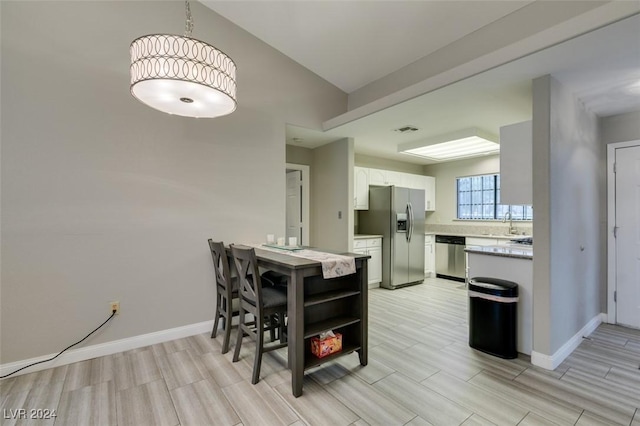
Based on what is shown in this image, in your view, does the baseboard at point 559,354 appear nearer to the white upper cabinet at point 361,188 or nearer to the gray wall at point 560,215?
the gray wall at point 560,215

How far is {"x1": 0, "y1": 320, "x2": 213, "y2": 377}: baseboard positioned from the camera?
2.35 meters

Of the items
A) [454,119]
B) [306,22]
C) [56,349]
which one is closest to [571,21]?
[454,119]

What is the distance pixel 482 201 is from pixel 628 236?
242 centimetres

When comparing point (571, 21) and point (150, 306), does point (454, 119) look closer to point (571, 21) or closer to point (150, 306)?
point (571, 21)

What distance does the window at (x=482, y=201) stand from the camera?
5238 mm

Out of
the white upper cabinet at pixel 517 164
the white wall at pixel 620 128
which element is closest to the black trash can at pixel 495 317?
the white upper cabinet at pixel 517 164

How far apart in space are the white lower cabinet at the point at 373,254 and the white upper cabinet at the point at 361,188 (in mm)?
647

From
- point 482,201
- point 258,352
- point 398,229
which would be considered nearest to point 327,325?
point 258,352

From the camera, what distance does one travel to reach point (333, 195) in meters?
4.62

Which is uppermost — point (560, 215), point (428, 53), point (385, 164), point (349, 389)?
point (428, 53)

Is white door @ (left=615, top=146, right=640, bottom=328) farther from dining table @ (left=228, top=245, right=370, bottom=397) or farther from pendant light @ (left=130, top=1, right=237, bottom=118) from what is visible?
pendant light @ (left=130, top=1, right=237, bottom=118)

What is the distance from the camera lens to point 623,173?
3.32m

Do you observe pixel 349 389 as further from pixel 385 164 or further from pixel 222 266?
pixel 385 164

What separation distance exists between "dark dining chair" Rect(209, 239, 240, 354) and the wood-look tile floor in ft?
0.64
